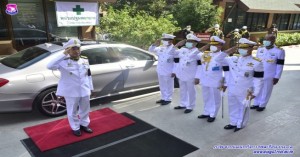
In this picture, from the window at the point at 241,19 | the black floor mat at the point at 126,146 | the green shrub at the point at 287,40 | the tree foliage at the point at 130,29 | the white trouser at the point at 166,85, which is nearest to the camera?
the black floor mat at the point at 126,146

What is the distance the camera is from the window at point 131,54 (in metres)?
5.89

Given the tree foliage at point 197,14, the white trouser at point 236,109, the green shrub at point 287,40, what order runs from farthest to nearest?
the green shrub at point 287,40
the tree foliage at point 197,14
the white trouser at point 236,109

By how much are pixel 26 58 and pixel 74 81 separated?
164 centimetres

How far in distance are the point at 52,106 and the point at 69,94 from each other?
118 centimetres

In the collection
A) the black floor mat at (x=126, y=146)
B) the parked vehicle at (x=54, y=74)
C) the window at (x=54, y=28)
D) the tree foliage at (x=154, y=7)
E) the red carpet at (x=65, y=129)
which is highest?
the tree foliage at (x=154, y=7)

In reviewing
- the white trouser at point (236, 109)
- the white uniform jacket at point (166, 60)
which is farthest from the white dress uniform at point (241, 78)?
the white uniform jacket at point (166, 60)

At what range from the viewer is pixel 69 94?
4055 millimetres

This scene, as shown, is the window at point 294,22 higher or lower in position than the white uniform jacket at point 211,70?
higher

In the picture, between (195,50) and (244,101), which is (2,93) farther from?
(244,101)

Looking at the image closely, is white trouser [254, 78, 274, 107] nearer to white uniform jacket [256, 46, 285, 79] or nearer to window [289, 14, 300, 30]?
white uniform jacket [256, 46, 285, 79]

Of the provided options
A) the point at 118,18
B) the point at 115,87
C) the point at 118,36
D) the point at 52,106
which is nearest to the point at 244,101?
the point at 115,87

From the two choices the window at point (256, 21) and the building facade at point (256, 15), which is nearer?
the building facade at point (256, 15)

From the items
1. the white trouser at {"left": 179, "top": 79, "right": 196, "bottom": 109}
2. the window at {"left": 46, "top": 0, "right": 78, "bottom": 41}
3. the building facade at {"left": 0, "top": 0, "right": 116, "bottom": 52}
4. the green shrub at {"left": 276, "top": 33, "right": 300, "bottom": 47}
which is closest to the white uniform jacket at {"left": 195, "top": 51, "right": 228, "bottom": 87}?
the white trouser at {"left": 179, "top": 79, "right": 196, "bottom": 109}

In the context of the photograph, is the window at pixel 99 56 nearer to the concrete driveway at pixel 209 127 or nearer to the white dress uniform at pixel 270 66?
the concrete driveway at pixel 209 127
